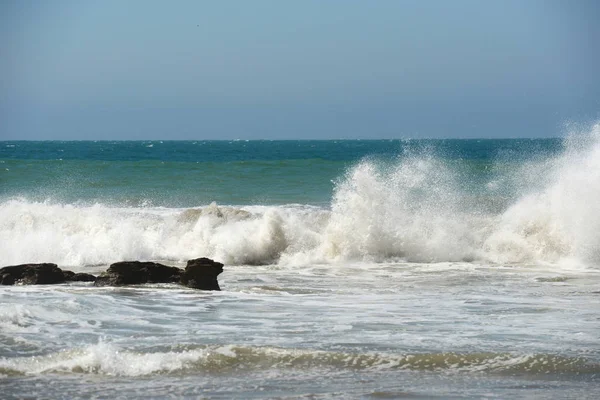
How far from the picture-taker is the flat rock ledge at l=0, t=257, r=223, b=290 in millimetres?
13406

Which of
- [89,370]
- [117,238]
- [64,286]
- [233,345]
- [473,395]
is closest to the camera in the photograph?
[473,395]

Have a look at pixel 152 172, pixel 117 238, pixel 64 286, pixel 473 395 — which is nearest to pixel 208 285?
pixel 64 286

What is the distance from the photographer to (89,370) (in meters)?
8.70

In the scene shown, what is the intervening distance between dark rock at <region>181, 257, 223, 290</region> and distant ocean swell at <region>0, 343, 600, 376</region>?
408 centimetres

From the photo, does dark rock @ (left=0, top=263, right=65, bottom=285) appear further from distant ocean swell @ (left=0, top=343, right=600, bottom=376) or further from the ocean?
distant ocean swell @ (left=0, top=343, right=600, bottom=376)

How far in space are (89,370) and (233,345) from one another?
1438 millimetres

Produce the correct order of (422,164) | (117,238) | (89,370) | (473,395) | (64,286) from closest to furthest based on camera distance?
(473,395) < (89,370) < (64,286) < (117,238) < (422,164)

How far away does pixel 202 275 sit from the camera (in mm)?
13391

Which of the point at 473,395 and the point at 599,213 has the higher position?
the point at 599,213

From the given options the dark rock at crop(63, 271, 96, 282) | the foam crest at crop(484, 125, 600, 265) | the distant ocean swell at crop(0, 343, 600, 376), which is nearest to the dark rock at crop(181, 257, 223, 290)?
the dark rock at crop(63, 271, 96, 282)

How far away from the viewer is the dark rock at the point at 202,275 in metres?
13.4

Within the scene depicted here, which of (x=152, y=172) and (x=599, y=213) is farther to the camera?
(x=152, y=172)

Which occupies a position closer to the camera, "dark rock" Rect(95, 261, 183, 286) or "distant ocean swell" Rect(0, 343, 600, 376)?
"distant ocean swell" Rect(0, 343, 600, 376)

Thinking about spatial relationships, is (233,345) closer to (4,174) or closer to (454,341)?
(454,341)
